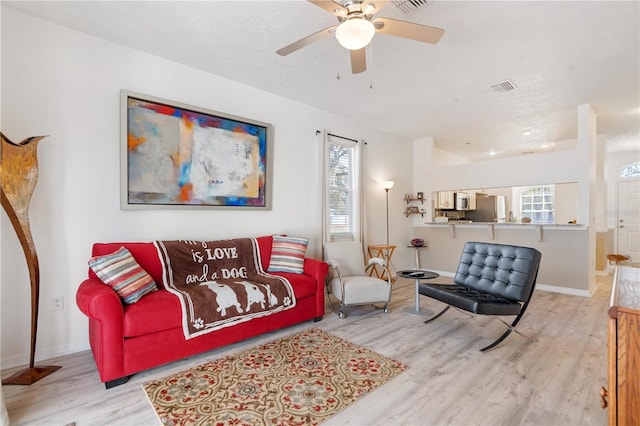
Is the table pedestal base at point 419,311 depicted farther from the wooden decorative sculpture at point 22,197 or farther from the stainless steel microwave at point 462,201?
the stainless steel microwave at point 462,201

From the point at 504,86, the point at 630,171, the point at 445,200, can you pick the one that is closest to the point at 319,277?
the point at 504,86

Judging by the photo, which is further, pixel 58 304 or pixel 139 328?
pixel 58 304

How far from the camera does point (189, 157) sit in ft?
10.9

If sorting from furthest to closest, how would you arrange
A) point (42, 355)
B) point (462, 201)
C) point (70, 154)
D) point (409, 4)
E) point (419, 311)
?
point (462, 201), point (419, 311), point (70, 154), point (42, 355), point (409, 4)

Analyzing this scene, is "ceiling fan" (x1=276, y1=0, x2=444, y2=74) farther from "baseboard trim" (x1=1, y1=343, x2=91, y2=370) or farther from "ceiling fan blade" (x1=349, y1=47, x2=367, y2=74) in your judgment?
"baseboard trim" (x1=1, y1=343, x2=91, y2=370)

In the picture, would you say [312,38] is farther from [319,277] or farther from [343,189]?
[343,189]

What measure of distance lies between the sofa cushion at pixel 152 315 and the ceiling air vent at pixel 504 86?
Result: 13.9 feet

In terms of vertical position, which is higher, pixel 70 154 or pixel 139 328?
pixel 70 154

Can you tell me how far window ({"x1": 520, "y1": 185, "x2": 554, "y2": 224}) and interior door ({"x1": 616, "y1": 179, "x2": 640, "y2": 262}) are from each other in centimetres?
127

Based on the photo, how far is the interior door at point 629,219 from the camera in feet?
22.2

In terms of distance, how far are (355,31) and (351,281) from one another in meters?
2.57

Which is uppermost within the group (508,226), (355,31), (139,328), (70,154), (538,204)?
(355,31)

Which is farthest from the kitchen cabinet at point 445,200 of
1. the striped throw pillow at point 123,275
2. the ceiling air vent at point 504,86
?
the striped throw pillow at point 123,275

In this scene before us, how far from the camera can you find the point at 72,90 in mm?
2678
